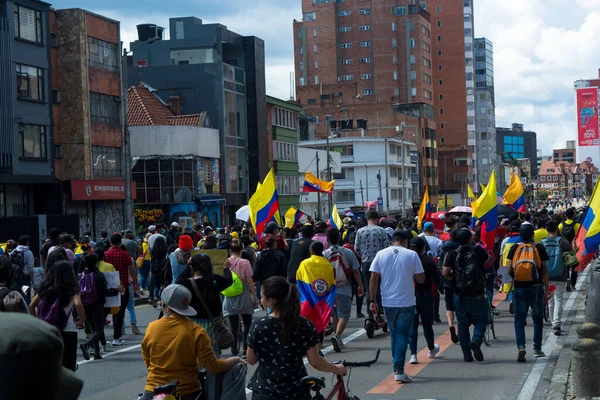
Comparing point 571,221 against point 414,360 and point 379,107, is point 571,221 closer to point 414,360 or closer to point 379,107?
point 414,360

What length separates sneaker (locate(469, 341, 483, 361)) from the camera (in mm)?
11359

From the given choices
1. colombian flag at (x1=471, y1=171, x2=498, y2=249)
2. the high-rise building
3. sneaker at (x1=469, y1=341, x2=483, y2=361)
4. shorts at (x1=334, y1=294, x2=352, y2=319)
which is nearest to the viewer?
sneaker at (x1=469, y1=341, x2=483, y2=361)

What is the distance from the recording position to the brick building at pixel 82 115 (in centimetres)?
4228

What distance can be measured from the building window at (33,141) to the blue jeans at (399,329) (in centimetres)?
3117

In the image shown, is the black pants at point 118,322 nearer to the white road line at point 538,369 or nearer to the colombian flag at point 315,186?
the white road line at point 538,369

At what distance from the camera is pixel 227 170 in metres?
57.8

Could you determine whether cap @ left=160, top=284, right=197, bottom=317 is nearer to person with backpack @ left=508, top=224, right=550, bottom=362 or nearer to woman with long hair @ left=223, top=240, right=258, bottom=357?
woman with long hair @ left=223, top=240, right=258, bottom=357

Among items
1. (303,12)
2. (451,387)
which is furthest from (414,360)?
(303,12)

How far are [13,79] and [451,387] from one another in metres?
31.9

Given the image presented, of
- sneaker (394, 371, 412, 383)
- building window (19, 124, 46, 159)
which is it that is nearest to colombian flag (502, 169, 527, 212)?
building window (19, 124, 46, 159)

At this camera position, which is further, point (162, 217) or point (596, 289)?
point (162, 217)

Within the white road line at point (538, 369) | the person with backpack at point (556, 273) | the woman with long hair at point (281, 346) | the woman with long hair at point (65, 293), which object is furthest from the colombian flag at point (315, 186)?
the woman with long hair at point (281, 346)

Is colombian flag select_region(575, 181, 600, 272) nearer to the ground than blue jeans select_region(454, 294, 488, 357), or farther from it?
farther from it

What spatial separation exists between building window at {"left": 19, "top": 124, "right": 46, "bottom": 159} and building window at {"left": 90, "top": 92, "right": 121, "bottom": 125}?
12.6ft
